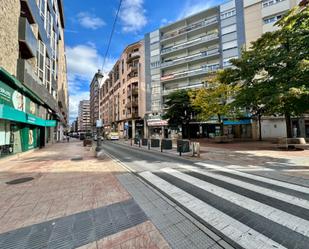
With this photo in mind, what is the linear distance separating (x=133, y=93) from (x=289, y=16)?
1332 inches

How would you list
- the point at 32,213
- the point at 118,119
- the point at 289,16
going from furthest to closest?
the point at 118,119
the point at 289,16
the point at 32,213

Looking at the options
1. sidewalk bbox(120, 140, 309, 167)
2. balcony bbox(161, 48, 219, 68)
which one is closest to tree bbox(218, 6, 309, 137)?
sidewalk bbox(120, 140, 309, 167)

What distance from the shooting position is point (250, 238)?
294 cm

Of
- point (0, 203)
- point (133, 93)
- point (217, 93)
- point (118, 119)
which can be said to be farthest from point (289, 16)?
point (118, 119)

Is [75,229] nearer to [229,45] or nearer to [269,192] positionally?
[269,192]

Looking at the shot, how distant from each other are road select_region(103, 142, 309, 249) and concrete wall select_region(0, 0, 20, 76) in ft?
35.8

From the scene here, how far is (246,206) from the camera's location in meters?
4.13

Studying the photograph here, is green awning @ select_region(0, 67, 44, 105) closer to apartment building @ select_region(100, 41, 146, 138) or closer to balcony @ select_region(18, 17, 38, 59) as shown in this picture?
balcony @ select_region(18, 17, 38, 59)

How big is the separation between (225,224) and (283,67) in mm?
16183

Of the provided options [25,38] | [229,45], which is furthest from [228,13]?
[25,38]

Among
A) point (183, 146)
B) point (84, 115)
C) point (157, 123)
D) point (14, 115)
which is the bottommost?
point (183, 146)

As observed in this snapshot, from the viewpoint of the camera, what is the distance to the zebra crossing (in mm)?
2969

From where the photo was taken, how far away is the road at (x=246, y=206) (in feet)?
9.75

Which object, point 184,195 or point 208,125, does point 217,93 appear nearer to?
point 208,125
